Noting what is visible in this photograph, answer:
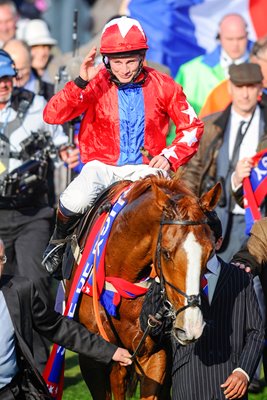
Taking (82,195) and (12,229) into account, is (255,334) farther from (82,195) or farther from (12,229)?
(12,229)

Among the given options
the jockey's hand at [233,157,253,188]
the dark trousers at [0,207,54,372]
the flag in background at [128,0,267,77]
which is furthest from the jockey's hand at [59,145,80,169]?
the flag in background at [128,0,267,77]

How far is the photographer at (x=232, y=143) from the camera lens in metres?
10.3

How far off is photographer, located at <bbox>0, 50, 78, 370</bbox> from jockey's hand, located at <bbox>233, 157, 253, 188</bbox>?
56.3 inches

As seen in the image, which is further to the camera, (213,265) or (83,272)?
(83,272)

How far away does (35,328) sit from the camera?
6844 millimetres

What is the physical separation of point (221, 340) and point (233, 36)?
5889 mm

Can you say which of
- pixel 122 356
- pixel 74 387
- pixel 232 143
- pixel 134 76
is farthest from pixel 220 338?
pixel 232 143

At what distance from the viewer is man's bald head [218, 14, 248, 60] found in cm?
1244

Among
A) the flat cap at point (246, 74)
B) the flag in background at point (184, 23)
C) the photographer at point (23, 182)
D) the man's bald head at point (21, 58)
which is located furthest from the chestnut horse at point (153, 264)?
the flag in background at point (184, 23)

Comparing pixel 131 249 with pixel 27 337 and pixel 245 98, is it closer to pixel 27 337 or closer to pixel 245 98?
pixel 27 337

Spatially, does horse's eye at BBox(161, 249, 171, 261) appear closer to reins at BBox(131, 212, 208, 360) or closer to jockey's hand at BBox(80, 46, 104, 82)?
reins at BBox(131, 212, 208, 360)

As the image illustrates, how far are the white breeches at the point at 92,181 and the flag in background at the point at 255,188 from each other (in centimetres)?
166

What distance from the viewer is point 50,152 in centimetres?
1009

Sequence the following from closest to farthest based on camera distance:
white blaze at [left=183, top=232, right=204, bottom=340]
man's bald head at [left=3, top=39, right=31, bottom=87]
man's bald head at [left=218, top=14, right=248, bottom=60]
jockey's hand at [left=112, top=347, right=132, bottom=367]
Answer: white blaze at [left=183, top=232, right=204, bottom=340], jockey's hand at [left=112, top=347, right=132, bottom=367], man's bald head at [left=3, top=39, right=31, bottom=87], man's bald head at [left=218, top=14, right=248, bottom=60]
